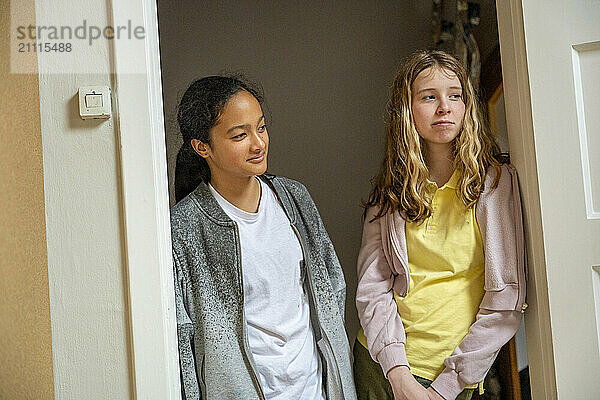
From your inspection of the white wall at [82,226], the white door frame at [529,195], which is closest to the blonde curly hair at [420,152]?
the white door frame at [529,195]

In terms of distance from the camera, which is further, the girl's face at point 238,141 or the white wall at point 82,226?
the girl's face at point 238,141

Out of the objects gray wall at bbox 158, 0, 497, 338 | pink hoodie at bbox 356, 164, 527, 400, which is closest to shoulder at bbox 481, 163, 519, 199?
pink hoodie at bbox 356, 164, 527, 400

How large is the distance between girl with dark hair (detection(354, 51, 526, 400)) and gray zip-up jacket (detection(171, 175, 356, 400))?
0.12 meters

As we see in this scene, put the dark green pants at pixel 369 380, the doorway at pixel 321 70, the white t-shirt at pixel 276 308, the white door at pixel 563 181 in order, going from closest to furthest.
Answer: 1. the white door at pixel 563 181
2. the white t-shirt at pixel 276 308
3. the dark green pants at pixel 369 380
4. the doorway at pixel 321 70

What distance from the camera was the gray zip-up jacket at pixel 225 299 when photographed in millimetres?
2014

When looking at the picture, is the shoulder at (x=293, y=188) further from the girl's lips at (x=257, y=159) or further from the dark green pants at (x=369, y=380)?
the dark green pants at (x=369, y=380)

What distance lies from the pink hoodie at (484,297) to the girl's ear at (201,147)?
24.0 inches

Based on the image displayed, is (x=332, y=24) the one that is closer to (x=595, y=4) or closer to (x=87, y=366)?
(x=595, y=4)

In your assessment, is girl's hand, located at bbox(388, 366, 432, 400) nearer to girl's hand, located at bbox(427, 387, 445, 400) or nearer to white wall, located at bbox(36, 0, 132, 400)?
girl's hand, located at bbox(427, 387, 445, 400)

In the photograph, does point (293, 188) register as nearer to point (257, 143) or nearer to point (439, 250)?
point (257, 143)

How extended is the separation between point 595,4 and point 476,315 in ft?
3.18

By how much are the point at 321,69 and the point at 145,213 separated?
1.67 meters

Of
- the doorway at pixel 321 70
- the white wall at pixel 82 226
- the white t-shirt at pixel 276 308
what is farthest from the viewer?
the doorway at pixel 321 70

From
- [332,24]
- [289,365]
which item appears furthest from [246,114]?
[332,24]
